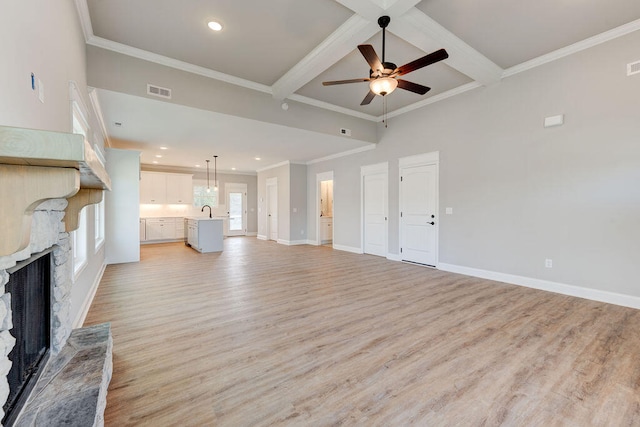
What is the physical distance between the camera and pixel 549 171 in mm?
3891

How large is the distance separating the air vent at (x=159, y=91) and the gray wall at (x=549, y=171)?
451cm

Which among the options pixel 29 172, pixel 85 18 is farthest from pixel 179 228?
pixel 29 172

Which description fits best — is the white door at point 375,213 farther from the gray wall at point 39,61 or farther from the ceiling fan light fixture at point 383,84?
the gray wall at point 39,61

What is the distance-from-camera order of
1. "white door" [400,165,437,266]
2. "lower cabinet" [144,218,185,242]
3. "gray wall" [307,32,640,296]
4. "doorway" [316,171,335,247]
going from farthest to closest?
1. "lower cabinet" [144,218,185,242]
2. "doorway" [316,171,335,247]
3. "white door" [400,165,437,266]
4. "gray wall" [307,32,640,296]

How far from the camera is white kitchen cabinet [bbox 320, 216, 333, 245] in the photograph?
29.0 ft

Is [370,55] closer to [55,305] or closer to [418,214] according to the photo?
[55,305]

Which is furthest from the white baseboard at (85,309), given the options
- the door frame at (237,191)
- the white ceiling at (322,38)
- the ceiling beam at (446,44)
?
the door frame at (237,191)

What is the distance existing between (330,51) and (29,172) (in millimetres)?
3347

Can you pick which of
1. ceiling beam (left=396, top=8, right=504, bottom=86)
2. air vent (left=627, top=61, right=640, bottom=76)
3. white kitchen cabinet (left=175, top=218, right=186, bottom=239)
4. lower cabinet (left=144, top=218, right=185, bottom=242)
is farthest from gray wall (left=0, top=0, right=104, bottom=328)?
white kitchen cabinet (left=175, top=218, right=186, bottom=239)

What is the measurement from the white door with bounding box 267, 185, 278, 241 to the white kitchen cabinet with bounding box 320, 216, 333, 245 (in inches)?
68.9

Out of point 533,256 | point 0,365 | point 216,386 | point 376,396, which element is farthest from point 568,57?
point 0,365

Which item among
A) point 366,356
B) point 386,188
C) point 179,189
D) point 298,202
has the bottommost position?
point 366,356

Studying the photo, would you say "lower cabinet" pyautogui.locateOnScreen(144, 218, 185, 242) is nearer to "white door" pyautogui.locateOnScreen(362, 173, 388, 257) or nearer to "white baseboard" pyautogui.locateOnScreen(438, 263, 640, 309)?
"white door" pyautogui.locateOnScreen(362, 173, 388, 257)

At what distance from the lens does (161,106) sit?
13.1 ft
